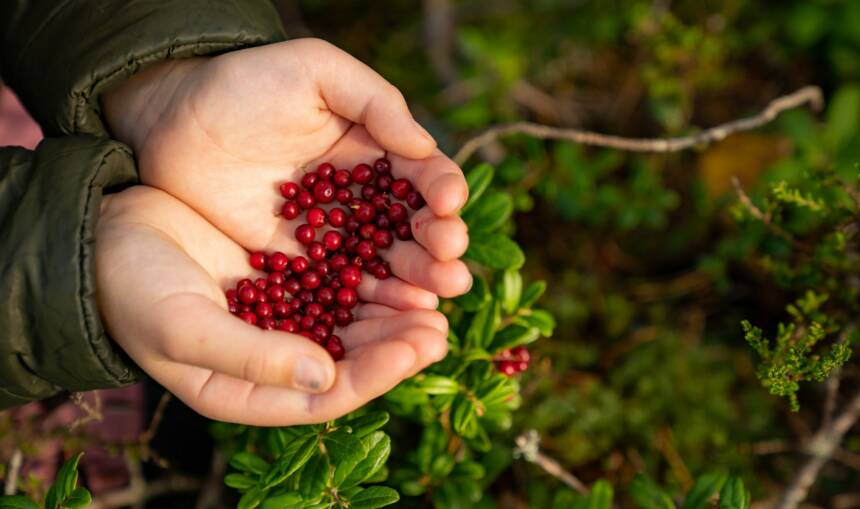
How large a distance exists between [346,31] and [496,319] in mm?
3412

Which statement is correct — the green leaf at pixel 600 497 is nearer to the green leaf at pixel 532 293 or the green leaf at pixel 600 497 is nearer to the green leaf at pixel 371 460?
the green leaf at pixel 532 293

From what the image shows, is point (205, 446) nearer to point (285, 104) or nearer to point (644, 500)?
point (285, 104)

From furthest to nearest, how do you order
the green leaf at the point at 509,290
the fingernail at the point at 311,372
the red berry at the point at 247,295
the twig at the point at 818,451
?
the twig at the point at 818,451
the green leaf at the point at 509,290
the red berry at the point at 247,295
the fingernail at the point at 311,372

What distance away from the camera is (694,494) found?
2.59 m

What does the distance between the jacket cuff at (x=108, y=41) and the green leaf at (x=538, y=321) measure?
55.6 inches

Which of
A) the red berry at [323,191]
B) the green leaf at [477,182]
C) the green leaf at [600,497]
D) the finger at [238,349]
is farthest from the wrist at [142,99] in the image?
the green leaf at [600,497]

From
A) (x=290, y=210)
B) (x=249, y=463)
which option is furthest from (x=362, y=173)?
(x=249, y=463)

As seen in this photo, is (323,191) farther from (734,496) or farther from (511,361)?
(734,496)

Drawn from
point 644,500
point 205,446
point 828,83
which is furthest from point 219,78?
point 828,83

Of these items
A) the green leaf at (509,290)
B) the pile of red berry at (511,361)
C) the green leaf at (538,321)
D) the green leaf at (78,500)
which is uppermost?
the green leaf at (509,290)

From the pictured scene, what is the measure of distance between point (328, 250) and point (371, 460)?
922 mm

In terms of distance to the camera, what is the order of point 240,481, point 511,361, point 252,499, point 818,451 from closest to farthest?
point 252,499 < point 240,481 < point 511,361 < point 818,451

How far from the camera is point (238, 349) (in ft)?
6.63

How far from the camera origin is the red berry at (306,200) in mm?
2752
